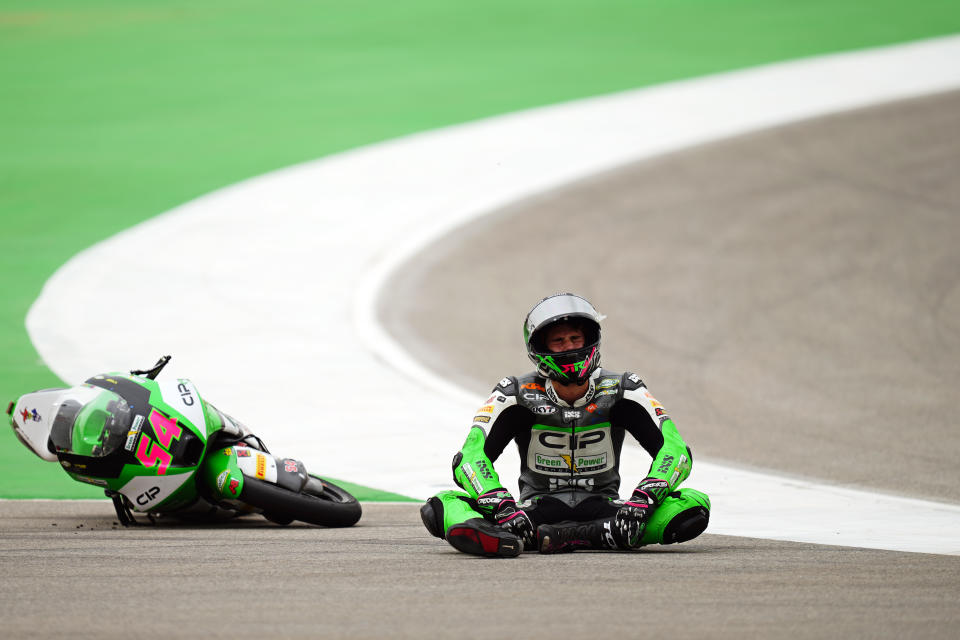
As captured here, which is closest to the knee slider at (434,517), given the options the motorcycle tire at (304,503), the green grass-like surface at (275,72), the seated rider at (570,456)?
the seated rider at (570,456)

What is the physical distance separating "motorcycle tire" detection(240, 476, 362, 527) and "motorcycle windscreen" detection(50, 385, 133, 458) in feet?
2.47

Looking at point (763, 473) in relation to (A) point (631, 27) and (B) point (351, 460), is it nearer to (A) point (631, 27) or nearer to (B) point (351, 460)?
(B) point (351, 460)

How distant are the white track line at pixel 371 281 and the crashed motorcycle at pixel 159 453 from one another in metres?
1.72

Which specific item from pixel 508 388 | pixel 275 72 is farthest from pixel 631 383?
pixel 275 72

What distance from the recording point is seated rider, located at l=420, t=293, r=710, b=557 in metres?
6.73

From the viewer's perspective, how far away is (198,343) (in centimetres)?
1286

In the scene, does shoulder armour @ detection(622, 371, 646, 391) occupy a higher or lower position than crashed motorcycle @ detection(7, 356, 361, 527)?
higher

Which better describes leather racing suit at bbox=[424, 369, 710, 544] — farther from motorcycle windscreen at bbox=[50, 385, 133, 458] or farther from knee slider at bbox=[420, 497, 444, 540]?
motorcycle windscreen at bbox=[50, 385, 133, 458]

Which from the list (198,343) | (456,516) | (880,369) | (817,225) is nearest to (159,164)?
(198,343)

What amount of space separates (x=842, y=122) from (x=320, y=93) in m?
7.81

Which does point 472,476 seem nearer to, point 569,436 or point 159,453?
point 569,436

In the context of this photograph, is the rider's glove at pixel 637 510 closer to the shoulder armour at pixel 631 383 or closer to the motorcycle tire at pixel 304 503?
the shoulder armour at pixel 631 383

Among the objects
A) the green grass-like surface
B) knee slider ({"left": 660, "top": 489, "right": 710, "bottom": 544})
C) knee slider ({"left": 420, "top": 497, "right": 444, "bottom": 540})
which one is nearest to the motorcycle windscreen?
knee slider ({"left": 420, "top": 497, "right": 444, "bottom": 540})

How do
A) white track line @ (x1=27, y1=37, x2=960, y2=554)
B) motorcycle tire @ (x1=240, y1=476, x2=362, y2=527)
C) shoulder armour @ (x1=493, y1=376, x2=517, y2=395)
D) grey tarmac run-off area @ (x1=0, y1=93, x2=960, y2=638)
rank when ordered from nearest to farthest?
grey tarmac run-off area @ (x1=0, y1=93, x2=960, y2=638) < shoulder armour @ (x1=493, y1=376, x2=517, y2=395) < motorcycle tire @ (x1=240, y1=476, x2=362, y2=527) < white track line @ (x1=27, y1=37, x2=960, y2=554)
